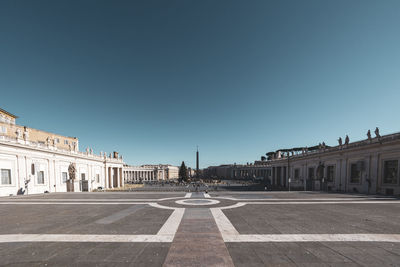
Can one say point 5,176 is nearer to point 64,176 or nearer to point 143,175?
point 64,176

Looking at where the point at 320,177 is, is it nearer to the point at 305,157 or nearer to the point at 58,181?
the point at 305,157

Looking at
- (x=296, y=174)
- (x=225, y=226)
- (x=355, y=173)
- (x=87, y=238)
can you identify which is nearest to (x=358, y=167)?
(x=355, y=173)

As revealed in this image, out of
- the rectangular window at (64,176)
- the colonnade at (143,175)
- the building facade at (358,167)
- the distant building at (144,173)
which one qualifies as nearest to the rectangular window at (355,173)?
the building facade at (358,167)

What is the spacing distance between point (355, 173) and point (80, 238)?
39658mm

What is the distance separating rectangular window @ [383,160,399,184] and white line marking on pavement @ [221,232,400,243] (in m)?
24.2

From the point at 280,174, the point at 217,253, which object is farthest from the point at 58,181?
the point at 280,174

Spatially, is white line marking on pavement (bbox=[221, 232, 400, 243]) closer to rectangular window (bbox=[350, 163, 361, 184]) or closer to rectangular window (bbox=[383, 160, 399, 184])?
rectangular window (bbox=[383, 160, 399, 184])

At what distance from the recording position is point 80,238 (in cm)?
702

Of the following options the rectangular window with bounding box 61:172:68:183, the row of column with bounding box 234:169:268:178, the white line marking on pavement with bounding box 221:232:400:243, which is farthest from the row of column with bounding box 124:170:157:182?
the white line marking on pavement with bounding box 221:232:400:243

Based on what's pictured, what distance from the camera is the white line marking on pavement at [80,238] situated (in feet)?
22.4

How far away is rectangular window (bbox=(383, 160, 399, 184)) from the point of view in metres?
22.7

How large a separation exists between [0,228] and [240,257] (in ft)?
40.6

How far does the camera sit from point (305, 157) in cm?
4400

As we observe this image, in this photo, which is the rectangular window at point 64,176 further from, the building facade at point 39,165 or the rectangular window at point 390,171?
the rectangular window at point 390,171
